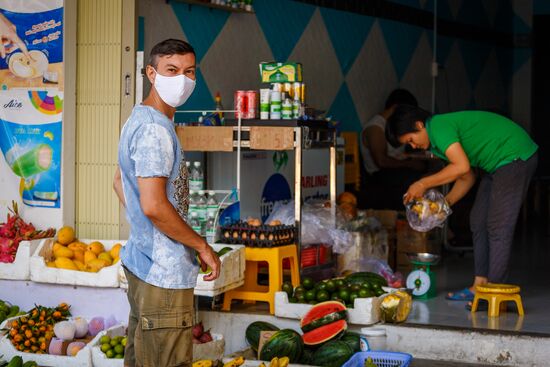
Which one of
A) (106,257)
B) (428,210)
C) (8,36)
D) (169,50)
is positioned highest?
(8,36)

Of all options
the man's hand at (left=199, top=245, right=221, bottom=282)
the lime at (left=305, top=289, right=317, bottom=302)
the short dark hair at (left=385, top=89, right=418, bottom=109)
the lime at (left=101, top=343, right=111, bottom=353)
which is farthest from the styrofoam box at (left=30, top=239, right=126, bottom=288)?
the short dark hair at (left=385, top=89, right=418, bottom=109)

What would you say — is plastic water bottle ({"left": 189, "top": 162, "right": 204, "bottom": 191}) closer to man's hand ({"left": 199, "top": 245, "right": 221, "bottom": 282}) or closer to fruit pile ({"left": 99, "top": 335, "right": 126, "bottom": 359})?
fruit pile ({"left": 99, "top": 335, "right": 126, "bottom": 359})

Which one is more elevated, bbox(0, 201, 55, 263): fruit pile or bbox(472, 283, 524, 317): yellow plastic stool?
bbox(0, 201, 55, 263): fruit pile

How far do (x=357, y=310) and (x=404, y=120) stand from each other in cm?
141

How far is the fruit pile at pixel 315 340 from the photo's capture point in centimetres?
569

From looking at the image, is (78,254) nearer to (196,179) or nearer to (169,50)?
(196,179)

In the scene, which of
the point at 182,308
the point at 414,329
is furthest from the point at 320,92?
the point at 182,308

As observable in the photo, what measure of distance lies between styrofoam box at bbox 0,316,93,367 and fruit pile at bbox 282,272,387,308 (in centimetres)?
134

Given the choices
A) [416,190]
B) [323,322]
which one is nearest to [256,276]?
[323,322]

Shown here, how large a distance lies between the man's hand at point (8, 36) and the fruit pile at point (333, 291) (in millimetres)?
2446

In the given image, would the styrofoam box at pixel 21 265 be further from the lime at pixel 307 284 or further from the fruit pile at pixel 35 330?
the lime at pixel 307 284

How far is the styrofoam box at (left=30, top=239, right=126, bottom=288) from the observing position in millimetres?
6254

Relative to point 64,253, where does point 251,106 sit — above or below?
above

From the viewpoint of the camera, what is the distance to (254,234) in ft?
21.6
